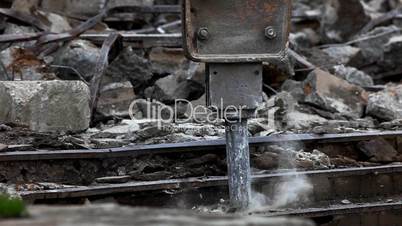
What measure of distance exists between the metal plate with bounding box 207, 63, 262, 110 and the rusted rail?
775mm

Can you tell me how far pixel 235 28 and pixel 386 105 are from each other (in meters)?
2.74

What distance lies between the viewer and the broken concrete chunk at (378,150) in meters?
6.30

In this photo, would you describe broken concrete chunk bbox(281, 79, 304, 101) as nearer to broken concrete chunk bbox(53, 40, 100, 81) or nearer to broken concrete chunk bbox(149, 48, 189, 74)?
broken concrete chunk bbox(149, 48, 189, 74)

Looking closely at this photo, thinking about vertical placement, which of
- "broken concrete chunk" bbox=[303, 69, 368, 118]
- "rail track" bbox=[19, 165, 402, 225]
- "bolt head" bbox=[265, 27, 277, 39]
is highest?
"bolt head" bbox=[265, 27, 277, 39]

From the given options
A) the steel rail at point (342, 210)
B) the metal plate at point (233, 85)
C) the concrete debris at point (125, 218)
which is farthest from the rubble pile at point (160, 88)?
the concrete debris at point (125, 218)

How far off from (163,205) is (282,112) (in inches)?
80.7

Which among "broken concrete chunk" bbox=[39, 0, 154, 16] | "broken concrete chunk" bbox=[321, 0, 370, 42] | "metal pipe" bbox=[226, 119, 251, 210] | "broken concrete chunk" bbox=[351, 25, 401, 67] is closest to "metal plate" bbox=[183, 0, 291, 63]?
"metal pipe" bbox=[226, 119, 251, 210]

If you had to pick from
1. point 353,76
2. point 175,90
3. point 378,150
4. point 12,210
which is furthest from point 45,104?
point 353,76

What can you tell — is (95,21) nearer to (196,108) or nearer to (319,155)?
(196,108)

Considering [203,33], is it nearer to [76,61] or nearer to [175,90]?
[175,90]

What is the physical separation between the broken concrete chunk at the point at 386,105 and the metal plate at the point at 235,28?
7.86 feet

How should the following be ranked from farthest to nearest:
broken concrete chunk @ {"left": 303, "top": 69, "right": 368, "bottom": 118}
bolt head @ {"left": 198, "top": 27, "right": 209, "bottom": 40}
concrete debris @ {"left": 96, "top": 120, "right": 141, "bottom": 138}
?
1. broken concrete chunk @ {"left": 303, "top": 69, "right": 368, "bottom": 118}
2. concrete debris @ {"left": 96, "top": 120, "right": 141, "bottom": 138}
3. bolt head @ {"left": 198, "top": 27, "right": 209, "bottom": 40}

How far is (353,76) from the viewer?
8.90 meters

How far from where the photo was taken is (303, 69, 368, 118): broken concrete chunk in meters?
7.63
